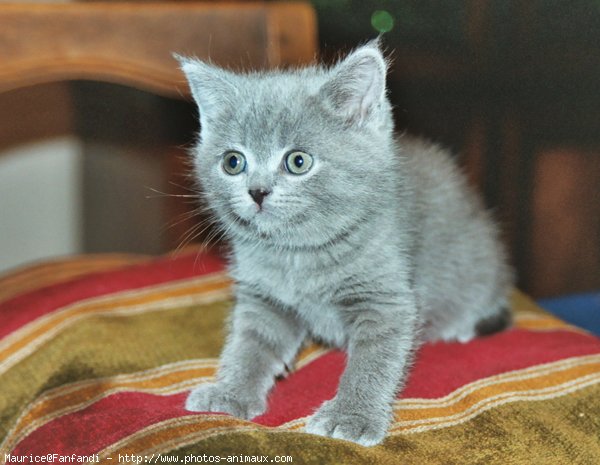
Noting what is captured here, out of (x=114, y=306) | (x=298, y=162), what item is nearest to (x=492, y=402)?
(x=298, y=162)

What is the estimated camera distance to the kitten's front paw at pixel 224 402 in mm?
1159

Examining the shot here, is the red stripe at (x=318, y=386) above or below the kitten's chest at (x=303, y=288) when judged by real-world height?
below

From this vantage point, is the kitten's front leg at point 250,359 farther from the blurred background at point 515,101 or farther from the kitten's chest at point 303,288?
the blurred background at point 515,101

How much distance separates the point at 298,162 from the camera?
1156 millimetres

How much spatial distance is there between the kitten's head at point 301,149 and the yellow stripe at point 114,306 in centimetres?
37

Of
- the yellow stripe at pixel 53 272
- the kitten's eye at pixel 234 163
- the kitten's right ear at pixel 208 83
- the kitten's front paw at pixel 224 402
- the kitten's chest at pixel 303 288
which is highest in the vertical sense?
the kitten's right ear at pixel 208 83

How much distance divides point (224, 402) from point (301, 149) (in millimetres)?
413

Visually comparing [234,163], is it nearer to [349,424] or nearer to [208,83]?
→ [208,83]

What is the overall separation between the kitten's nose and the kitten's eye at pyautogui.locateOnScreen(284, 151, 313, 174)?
56 mm

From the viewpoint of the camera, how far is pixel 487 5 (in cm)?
140

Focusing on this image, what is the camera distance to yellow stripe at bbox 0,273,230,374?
1386 mm

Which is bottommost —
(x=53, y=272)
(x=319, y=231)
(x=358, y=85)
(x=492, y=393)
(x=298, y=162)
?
(x=53, y=272)

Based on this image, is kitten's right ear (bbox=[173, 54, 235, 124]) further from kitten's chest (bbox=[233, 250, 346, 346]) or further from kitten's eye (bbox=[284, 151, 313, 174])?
kitten's chest (bbox=[233, 250, 346, 346])

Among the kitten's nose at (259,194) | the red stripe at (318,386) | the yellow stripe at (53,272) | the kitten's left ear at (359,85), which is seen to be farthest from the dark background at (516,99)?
the yellow stripe at (53,272)
